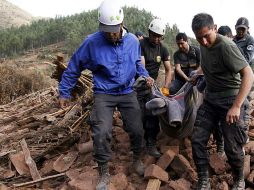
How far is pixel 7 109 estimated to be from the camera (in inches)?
382

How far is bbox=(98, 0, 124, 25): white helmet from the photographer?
4.21 metres

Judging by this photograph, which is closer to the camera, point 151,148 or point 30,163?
point 151,148

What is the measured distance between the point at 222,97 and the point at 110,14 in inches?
59.5

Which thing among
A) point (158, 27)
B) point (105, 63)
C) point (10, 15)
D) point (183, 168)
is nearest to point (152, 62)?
point (158, 27)

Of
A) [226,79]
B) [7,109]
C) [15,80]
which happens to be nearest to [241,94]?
[226,79]

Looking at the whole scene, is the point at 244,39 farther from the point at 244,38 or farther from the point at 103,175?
the point at 103,175

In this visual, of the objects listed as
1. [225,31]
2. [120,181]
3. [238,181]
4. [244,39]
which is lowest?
[120,181]

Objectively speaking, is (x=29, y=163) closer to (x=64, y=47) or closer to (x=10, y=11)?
(x=64, y=47)

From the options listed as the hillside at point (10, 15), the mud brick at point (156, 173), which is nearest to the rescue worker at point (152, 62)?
the mud brick at point (156, 173)

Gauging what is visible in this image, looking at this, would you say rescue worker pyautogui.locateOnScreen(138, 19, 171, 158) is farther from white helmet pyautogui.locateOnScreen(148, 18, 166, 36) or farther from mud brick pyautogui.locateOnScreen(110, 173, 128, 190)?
mud brick pyautogui.locateOnScreen(110, 173, 128, 190)

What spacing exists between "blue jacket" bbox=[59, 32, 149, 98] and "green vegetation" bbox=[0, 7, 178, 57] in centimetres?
3397

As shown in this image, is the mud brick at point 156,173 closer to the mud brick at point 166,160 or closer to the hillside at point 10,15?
the mud brick at point 166,160

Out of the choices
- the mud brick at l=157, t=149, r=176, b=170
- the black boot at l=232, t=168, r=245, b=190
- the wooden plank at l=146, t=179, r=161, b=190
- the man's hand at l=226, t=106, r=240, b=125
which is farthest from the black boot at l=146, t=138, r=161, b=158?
the man's hand at l=226, t=106, r=240, b=125

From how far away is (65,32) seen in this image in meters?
46.3
